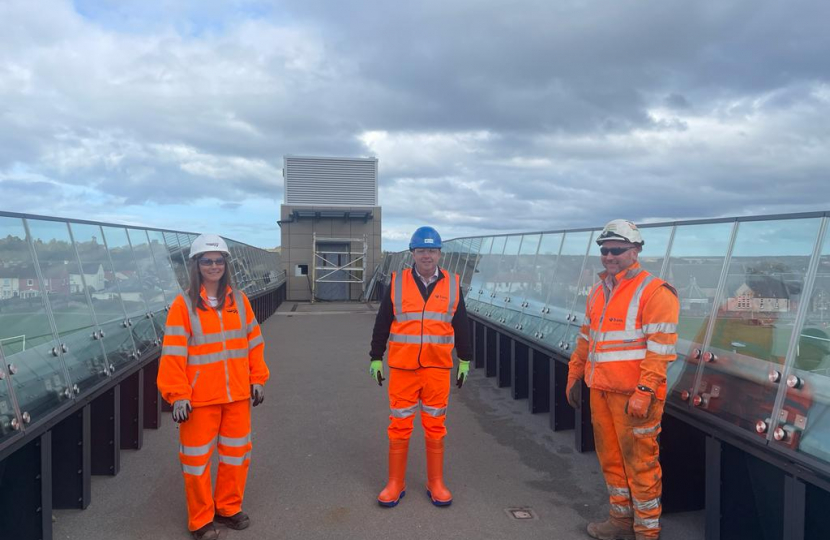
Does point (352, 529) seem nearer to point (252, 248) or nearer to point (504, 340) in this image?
point (504, 340)

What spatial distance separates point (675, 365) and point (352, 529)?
2.62 m

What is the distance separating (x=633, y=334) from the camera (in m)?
4.09

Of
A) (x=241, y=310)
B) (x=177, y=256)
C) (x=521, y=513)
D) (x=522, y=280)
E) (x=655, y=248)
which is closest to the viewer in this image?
(x=241, y=310)

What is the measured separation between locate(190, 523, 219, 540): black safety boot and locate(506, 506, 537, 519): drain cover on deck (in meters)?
A: 2.06

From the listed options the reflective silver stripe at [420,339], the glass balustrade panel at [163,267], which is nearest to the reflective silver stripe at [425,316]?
the reflective silver stripe at [420,339]

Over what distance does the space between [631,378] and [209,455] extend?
2.82 metres

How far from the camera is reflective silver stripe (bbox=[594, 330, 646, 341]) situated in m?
4.08

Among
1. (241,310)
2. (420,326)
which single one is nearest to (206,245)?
(241,310)

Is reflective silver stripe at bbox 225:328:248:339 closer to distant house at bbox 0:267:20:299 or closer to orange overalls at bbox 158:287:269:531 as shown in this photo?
orange overalls at bbox 158:287:269:531

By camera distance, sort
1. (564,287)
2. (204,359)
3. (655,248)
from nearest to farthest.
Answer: (204,359) → (655,248) → (564,287)

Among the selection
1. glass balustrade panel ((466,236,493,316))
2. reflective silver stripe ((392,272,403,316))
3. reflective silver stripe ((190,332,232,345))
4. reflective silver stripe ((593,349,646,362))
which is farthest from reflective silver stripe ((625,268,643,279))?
glass balustrade panel ((466,236,493,316))

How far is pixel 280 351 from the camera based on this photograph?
12555 mm

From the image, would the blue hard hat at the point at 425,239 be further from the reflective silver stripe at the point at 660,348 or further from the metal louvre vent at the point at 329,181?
the metal louvre vent at the point at 329,181

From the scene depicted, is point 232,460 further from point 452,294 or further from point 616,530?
point 616,530
